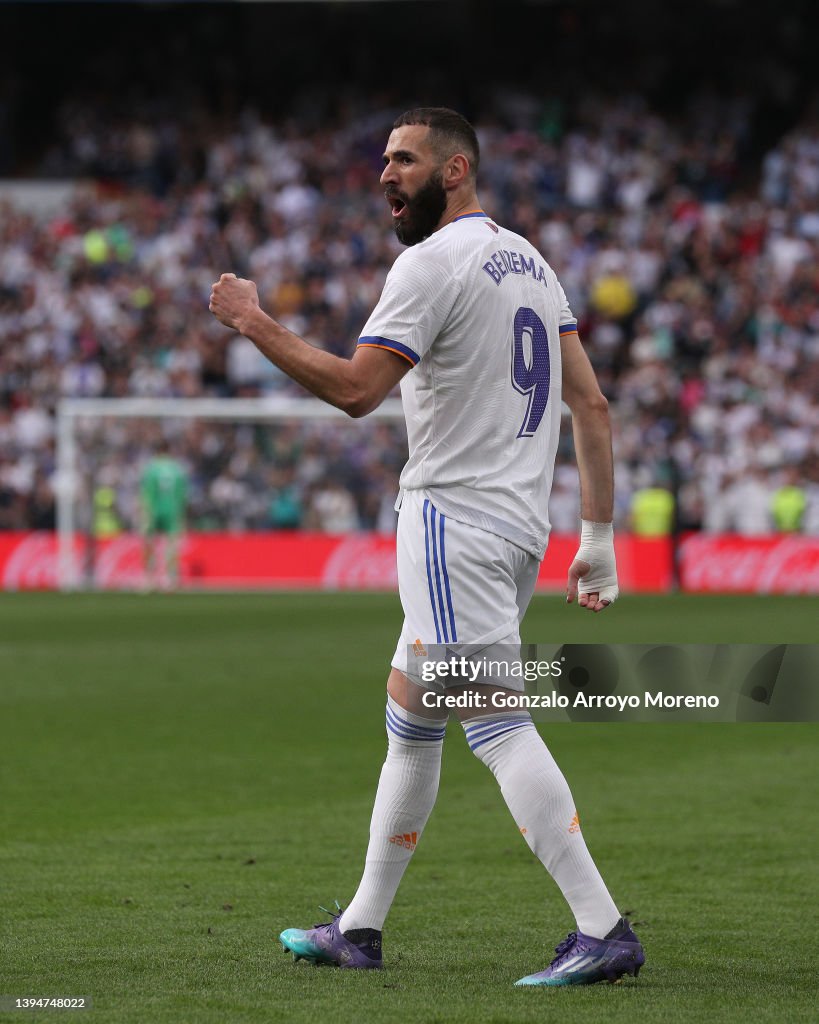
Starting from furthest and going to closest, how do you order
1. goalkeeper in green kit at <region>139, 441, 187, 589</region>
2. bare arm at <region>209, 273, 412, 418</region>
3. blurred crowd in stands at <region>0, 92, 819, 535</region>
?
blurred crowd in stands at <region>0, 92, 819, 535</region> < goalkeeper in green kit at <region>139, 441, 187, 589</region> < bare arm at <region>209, 273, 412, 418</region>

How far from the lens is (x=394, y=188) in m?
4.63

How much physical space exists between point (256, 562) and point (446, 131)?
20867 mm

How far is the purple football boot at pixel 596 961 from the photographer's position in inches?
172

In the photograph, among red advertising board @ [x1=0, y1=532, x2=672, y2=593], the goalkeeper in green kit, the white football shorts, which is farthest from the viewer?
red advertising board @ [x1=0, y1=532, x2=672, y2=593]

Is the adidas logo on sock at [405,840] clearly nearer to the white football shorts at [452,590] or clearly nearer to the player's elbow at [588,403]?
the white football shorts at [452,590]

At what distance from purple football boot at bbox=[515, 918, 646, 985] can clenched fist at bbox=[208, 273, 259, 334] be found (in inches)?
69.3

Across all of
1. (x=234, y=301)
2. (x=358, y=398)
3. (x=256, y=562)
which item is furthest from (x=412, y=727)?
(x=256, y=562)

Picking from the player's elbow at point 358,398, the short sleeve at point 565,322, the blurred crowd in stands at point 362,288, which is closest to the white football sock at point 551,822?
the player's elbow at point 358,398

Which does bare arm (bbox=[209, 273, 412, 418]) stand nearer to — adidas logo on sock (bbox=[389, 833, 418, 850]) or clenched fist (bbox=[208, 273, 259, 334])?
clenched fist (bbox=[208, 273, 259, 334])

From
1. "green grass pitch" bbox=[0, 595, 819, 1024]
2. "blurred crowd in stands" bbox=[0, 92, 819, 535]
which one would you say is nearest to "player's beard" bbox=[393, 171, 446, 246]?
"green grass pitch" bbox=[0, 595, 819, 1024]

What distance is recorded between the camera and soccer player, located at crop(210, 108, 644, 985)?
4371 mm

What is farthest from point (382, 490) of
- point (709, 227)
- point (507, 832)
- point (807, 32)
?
point (507, 832)

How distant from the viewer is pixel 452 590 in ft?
14.5

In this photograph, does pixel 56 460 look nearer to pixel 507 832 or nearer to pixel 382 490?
pixel 382 490
